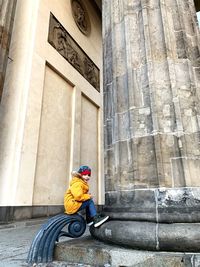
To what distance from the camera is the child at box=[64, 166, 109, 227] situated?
265cm

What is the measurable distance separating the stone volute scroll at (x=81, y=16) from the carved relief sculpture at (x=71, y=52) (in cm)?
149

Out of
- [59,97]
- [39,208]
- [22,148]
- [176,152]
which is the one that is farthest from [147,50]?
[59,97]

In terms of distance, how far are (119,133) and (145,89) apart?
24.3 inches

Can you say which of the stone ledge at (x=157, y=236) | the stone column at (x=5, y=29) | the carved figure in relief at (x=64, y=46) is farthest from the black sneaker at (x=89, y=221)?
the carved figure in relief at (x=64, y=46)

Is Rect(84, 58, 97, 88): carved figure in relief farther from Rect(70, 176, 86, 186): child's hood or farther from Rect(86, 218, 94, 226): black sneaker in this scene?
Rect(86, 218, 94, 226): black sneaker

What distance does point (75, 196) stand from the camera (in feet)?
8.82

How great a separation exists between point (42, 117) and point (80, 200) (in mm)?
5384

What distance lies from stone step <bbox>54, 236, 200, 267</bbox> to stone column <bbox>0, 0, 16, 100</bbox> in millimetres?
5650

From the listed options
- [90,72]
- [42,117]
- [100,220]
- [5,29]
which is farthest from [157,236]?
Result: [90,72]

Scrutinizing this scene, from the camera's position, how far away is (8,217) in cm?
566

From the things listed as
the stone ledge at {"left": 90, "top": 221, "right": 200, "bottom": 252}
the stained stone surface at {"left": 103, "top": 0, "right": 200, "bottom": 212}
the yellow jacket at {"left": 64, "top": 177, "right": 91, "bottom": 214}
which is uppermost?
the stained stone surface at {"left": 103, "top": 0, "right": 200, "bottom": 212}

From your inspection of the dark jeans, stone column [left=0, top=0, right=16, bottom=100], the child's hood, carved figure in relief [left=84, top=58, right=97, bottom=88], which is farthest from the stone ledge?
carved figure in relief [left=84, top=58, right=97, bottom=88]

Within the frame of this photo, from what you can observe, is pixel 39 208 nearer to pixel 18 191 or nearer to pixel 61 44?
pixel 18 191

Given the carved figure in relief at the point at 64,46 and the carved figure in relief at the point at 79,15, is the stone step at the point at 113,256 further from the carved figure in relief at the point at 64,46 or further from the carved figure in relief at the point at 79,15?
the carved figure in relief at the point at 79,15
